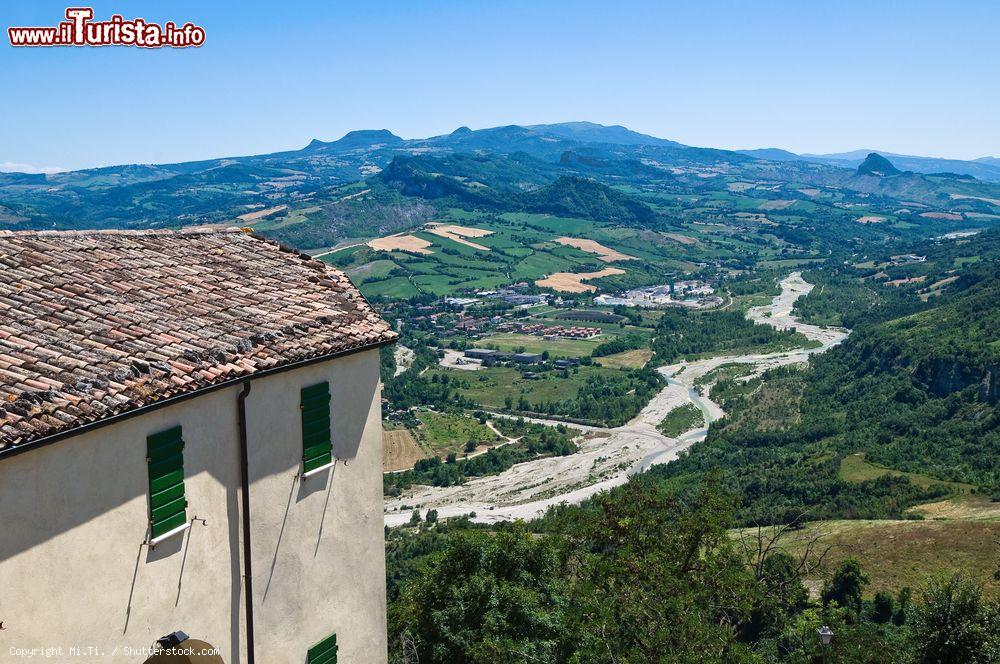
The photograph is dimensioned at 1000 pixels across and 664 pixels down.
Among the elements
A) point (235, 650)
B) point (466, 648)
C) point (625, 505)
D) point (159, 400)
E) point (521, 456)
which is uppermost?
point (159, 400)

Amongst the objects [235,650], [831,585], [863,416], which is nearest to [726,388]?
[863,416]

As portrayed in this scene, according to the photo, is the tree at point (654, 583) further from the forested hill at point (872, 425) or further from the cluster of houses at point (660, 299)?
the cluster of houses at point (660, 299)

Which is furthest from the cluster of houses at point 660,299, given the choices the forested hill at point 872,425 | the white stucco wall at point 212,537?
the white stucco wall at point 212,537

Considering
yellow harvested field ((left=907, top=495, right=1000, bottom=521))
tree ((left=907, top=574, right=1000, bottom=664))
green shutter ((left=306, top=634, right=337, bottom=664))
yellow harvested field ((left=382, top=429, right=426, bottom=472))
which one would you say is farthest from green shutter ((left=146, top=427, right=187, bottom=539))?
yellow harvested field ((left=382, top=429, right=426, bottom=472))

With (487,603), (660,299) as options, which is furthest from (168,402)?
(660,299)

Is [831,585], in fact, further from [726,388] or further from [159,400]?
[726,388]

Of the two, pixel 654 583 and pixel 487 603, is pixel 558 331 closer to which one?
pixel 487 603

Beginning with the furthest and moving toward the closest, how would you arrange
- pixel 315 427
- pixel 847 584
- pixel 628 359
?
1. pixel 628 359
2. pixel 847 584
3. pixel 315 427
